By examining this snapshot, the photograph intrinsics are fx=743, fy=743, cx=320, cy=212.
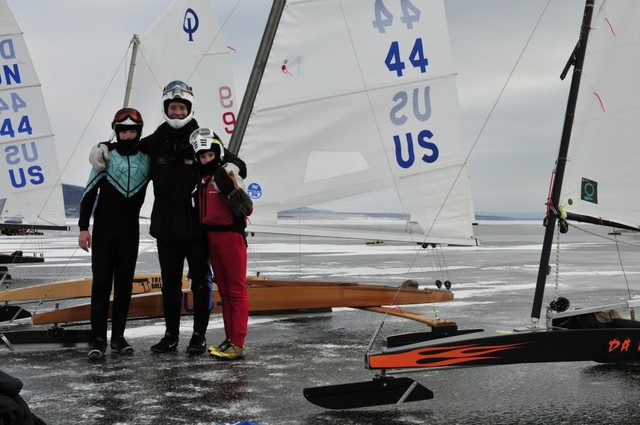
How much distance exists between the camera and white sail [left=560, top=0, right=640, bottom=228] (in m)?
4.68

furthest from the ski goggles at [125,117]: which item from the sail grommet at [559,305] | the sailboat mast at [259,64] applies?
the sail grommet at [559,305]

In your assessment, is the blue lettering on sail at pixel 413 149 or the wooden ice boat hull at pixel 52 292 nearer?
the blue lettering on sail at pixel 413 149

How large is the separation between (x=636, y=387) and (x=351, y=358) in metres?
1.87

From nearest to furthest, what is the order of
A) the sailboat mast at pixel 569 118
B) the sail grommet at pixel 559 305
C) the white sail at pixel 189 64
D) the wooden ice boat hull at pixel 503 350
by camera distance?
the wooden ice boat hull at pixel 503 350 < the sail grommet at pixel 559 305 < the sailboat mast at pixel 569 118 < the white sail at pixel 189 64

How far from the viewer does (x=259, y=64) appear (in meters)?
6.60

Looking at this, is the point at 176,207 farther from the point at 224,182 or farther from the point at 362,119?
the point at 362,119

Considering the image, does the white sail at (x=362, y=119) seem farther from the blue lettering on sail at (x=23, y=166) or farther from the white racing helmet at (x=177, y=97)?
the blue lettering on sail at (x=23, y=166)

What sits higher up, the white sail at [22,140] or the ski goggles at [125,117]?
the white sail at [22,140]

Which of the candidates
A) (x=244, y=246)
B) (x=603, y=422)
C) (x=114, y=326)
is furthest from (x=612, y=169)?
(x=114, y=326)

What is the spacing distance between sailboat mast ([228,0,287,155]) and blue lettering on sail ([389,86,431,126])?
50.1 inches

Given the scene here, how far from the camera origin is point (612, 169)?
4840 millimetres

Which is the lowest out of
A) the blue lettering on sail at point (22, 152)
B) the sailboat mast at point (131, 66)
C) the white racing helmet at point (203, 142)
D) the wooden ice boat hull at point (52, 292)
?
the wooden ice boat hull at point (52, 292)

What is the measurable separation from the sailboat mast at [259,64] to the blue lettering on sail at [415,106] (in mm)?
1272

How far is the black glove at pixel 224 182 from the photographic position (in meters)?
5.21
